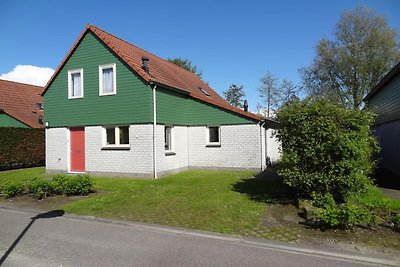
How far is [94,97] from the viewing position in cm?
1612

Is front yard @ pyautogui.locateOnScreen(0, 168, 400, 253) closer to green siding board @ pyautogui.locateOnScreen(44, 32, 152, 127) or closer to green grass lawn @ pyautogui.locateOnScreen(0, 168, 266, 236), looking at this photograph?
green grass lawn @ pyautogui.locateOnScreen(0, 168, 266, 236)

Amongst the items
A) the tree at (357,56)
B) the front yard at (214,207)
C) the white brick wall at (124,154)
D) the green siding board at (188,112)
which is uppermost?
the tree at (357,56)

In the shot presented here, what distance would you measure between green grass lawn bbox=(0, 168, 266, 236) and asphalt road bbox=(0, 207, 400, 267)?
72cm

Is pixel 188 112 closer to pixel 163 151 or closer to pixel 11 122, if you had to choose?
pixel 163 151

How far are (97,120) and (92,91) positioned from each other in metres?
1.54

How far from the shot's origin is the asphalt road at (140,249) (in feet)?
16.7

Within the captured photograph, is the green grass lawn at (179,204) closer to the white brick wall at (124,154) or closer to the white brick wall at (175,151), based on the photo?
the white brick wall at (124,154)

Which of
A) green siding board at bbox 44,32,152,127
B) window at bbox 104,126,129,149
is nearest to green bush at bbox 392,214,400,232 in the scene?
green siding board at bbox 44,32,152,127

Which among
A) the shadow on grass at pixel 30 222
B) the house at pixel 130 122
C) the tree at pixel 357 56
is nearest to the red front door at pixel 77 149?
the house at pixel 130 122

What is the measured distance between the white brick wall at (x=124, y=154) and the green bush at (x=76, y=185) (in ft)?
13.2

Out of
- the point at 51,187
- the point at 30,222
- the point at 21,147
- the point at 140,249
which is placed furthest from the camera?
the point at 21,147

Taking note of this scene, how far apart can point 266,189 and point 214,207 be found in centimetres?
328

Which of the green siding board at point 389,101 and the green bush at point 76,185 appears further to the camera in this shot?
the green siding board at point 389,101

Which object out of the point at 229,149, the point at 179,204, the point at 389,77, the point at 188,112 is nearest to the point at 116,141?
the point at 188,112
